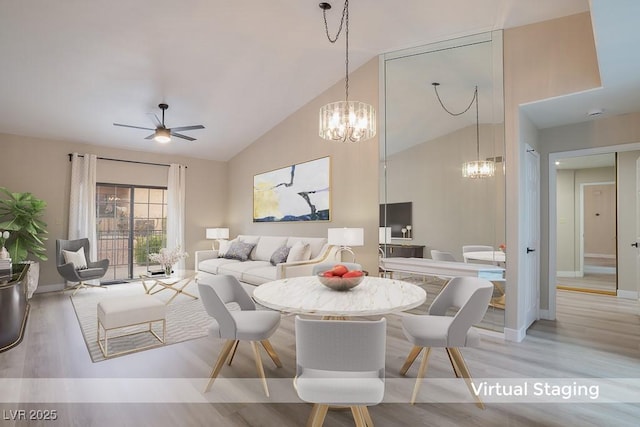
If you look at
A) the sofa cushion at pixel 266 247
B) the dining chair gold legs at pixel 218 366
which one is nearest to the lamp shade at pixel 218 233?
the sofa cushion at pixel 266 247

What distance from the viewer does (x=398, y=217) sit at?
433 cm

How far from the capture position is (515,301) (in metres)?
3.35

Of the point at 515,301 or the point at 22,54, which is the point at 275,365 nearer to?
the point at 515,301

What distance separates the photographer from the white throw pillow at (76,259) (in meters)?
5.34

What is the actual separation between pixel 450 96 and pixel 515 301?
2.42 m

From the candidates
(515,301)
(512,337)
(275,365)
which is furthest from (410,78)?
(275,365)

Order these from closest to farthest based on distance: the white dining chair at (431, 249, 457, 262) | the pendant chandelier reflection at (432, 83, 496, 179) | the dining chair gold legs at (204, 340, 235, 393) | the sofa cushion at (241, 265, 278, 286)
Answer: the dining chair gold legs at (204, 340, 235, 393), the pendant chandelier reflection at (432, 83, 496, 179), the white dining chair at (431, 249, 457, 262), the sofa cushion at (241, 265, 278, 286)

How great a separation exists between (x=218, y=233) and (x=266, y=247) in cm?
186

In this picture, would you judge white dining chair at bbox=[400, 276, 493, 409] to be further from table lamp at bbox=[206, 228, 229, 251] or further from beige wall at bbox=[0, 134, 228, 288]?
beige wall at bbox=[0, 134, 228, 288]

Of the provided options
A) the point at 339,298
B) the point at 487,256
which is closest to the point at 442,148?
the point at 487,256

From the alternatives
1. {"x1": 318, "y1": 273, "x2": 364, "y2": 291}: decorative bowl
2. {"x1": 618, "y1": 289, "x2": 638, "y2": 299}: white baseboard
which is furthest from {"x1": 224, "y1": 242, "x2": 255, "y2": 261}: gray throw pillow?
{"x1": 618, "y1": 289, "x2": 638, "y2": 299}: white baseboard

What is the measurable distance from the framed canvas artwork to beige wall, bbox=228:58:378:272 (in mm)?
109

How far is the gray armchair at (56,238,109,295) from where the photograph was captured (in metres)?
5.18

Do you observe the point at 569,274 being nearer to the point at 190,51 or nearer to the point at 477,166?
the point at 477,166
